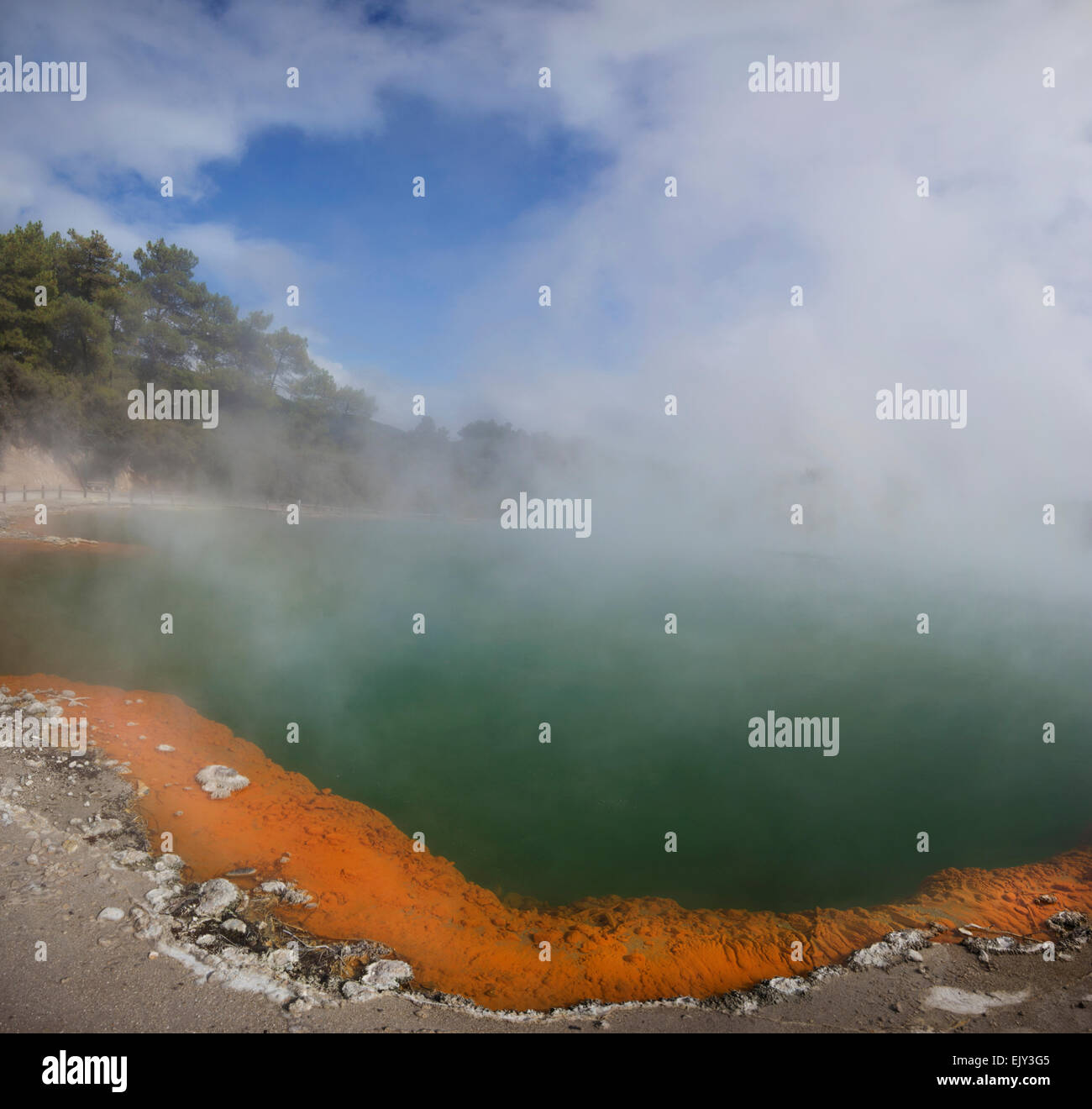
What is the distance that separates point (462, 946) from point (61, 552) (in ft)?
77.4

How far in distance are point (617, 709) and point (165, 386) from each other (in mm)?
42156

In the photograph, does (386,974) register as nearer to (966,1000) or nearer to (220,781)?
(220,781)

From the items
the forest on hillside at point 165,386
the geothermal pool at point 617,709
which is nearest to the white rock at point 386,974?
the geothermal pool at point 617,709

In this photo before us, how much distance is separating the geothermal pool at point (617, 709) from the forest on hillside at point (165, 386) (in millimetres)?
12576

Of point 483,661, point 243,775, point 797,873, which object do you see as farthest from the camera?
point 483,661

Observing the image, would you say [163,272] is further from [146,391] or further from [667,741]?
[667,741]

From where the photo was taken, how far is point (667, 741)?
11641mm

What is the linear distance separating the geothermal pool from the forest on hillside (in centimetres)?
1258

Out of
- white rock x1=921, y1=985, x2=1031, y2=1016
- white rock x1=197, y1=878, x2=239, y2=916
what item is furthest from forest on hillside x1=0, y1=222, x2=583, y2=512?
white rock x1=921, y1=985, x2=1031, y2=1016

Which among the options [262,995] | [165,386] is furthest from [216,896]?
[165,386]

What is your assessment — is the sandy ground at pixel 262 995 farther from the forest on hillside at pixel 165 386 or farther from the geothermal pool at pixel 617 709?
the forest on hillside at pixel 165 386

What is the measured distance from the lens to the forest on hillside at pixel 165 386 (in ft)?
104

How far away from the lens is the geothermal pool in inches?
337

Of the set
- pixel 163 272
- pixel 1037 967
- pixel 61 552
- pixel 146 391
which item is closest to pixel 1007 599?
pixel 1037 967
